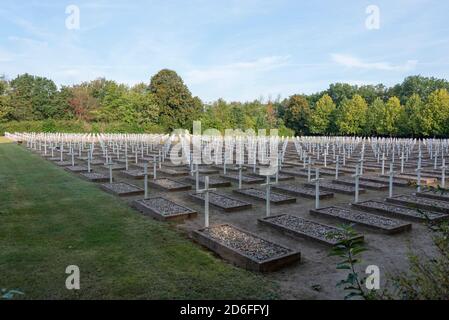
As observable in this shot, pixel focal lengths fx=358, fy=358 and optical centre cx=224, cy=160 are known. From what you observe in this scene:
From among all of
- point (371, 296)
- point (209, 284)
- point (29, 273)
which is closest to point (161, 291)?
point (209, 284)

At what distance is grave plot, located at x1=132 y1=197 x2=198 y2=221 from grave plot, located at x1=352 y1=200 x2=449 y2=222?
4.32 m

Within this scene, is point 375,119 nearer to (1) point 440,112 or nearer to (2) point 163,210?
(1) point 440,112

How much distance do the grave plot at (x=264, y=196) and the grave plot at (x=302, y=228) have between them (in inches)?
75.7

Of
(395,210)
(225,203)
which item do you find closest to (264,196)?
(225,203)

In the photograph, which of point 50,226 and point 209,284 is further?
point 50,226

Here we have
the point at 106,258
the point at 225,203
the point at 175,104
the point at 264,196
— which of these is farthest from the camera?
the point at 175,104

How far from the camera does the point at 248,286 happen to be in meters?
4.61

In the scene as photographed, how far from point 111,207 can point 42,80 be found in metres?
65.6

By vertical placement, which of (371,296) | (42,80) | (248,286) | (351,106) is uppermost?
(42,80)

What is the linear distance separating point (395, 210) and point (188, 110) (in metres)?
50.1

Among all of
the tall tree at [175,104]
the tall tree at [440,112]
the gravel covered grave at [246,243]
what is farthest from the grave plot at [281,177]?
the tall tree at [175,104]

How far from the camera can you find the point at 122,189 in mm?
11414
